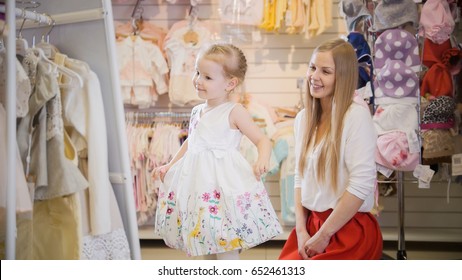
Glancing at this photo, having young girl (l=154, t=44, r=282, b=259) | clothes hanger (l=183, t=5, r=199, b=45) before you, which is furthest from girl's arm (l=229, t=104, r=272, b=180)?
clothes hanger (l=183, t=5, r=199, b=45)

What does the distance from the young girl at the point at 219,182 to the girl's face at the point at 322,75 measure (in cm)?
21

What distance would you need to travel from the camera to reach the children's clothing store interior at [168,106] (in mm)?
1605

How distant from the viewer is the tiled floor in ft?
5.47

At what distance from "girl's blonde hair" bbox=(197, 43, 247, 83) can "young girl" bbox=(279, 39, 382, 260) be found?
209mm

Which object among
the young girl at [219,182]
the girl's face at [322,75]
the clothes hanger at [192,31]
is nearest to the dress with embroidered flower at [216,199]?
the young girl at [219,182]

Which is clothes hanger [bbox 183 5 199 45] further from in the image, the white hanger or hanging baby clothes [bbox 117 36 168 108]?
the white hanger

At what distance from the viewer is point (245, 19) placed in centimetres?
266

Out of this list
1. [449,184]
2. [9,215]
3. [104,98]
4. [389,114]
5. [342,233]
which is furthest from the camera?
[449,184]

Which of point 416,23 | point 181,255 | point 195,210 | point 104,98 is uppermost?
point 416,23

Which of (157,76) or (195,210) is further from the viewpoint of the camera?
(157,76)

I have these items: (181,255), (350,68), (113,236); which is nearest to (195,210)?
(181,255)

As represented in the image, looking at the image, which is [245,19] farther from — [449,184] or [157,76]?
[449,184]

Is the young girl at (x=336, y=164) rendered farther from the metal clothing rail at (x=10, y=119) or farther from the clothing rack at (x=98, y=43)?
the metal clothing rail at (x=10, y=119)

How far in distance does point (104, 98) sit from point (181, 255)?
537 millimetres
